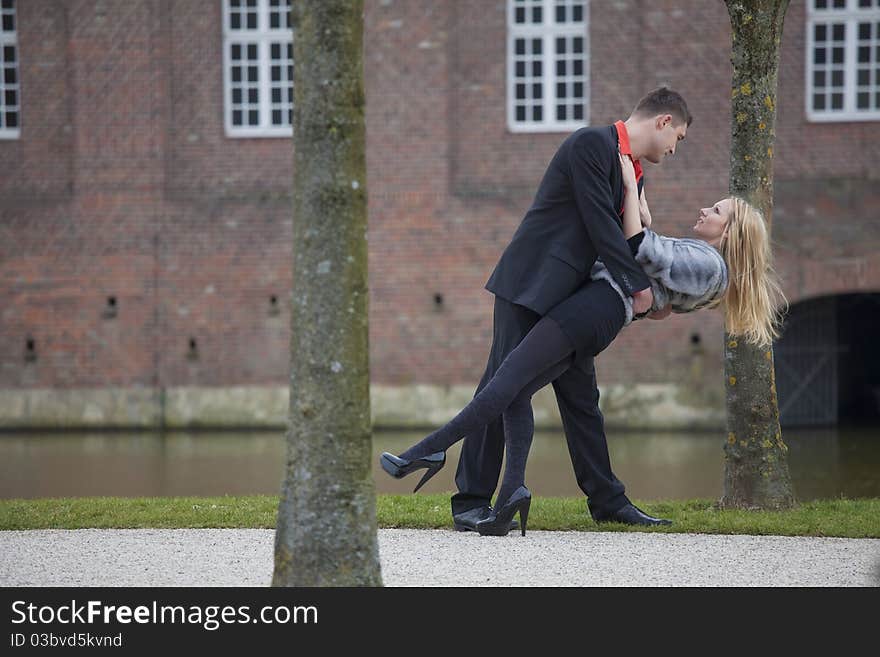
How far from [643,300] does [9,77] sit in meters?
14.8

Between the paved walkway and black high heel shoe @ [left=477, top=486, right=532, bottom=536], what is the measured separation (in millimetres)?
61

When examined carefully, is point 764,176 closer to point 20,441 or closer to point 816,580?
point 816,580

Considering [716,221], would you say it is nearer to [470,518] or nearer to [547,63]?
[470,518]

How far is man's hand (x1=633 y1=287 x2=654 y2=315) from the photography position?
6418 millimetres

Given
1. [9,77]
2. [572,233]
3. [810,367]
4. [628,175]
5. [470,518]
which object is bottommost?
[810,367]

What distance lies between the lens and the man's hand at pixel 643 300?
253 inches

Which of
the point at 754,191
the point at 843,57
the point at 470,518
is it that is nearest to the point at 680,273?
the point at 754,191

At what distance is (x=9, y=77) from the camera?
19.0 metres

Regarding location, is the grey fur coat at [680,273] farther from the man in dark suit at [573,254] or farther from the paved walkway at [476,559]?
the paved walkway at [476,559]

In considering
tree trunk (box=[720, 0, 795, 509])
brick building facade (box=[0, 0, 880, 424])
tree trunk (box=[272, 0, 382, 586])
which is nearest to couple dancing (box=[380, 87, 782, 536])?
tree trunk (box=[720, 0, 795, 509])

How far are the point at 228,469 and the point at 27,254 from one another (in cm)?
636

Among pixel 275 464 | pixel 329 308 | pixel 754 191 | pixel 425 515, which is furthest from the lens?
pixel 275 464

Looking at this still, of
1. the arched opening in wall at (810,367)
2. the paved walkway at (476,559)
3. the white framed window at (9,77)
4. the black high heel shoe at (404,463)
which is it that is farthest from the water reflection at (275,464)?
the black high heel shoe at (404,463)

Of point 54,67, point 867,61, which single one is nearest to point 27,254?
point 54,67
